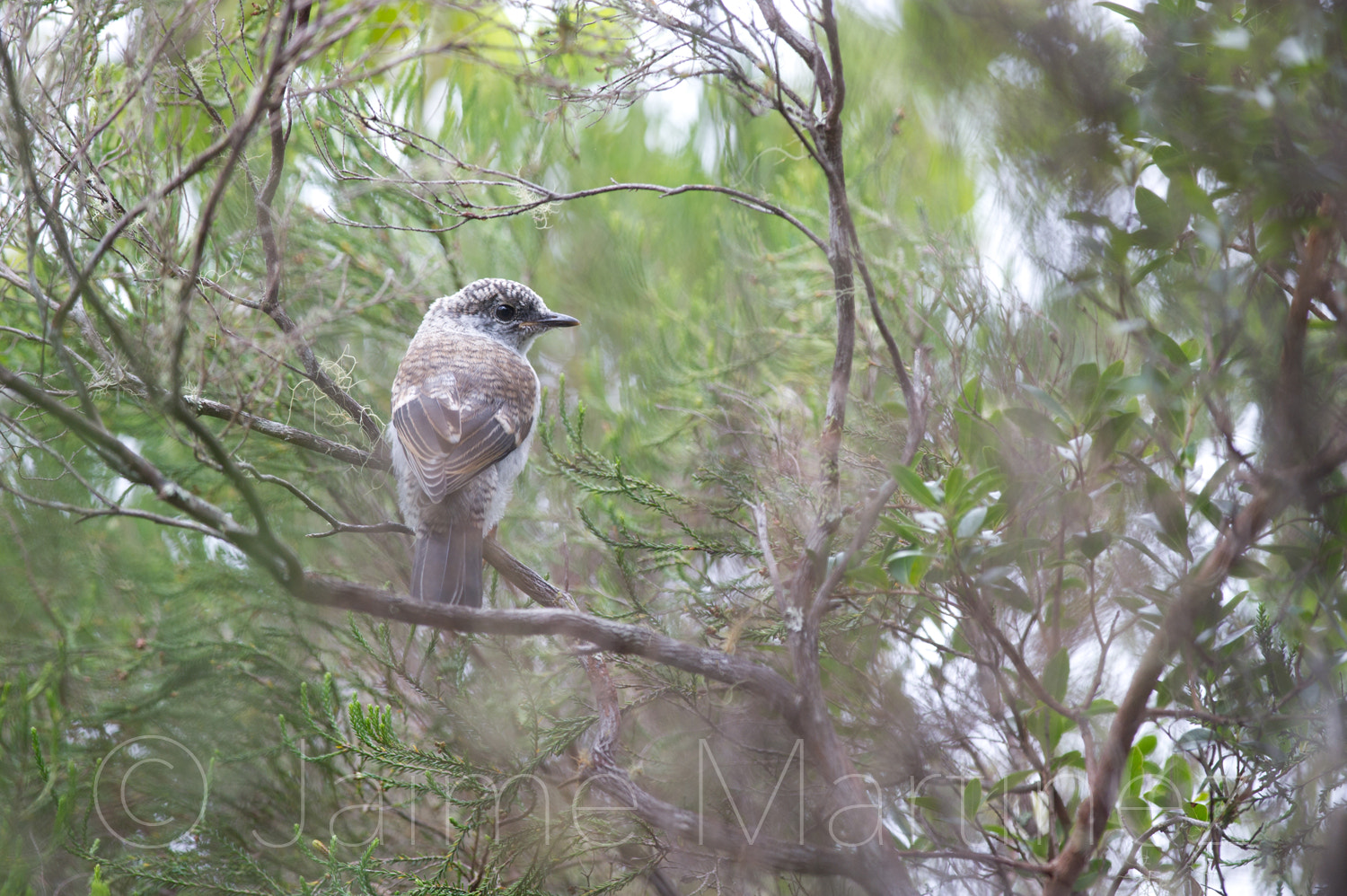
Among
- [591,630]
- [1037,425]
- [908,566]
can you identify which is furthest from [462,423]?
[1037,425]

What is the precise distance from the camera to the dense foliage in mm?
1419

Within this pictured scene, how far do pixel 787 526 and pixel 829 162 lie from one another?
0.79m

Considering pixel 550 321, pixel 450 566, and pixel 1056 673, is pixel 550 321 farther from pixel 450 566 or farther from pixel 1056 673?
pixel 1056 673

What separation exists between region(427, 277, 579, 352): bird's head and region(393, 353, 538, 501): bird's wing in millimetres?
205

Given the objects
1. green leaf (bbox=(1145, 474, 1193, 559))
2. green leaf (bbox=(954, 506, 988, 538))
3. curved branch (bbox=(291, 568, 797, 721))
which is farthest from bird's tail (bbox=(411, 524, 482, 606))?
green leaf (bbox=(1145, 474, 1193, 559))

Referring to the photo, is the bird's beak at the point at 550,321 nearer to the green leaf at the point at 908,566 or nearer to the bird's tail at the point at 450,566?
the bird's tail at the point at 450,566

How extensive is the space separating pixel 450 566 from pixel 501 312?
1096 millimetres

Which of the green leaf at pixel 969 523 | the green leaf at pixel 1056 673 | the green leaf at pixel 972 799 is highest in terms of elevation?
the green leaf at pixel 969 523

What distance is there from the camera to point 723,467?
230 cm

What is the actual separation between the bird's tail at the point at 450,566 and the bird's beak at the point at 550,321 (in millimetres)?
896

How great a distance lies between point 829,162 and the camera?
177 centimetres

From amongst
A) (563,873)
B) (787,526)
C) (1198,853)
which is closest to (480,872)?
(563,873)

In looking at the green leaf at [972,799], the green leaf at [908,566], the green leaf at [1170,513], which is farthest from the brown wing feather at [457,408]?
the green leaf at [1170,513]

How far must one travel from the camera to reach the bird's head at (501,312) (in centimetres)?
317
